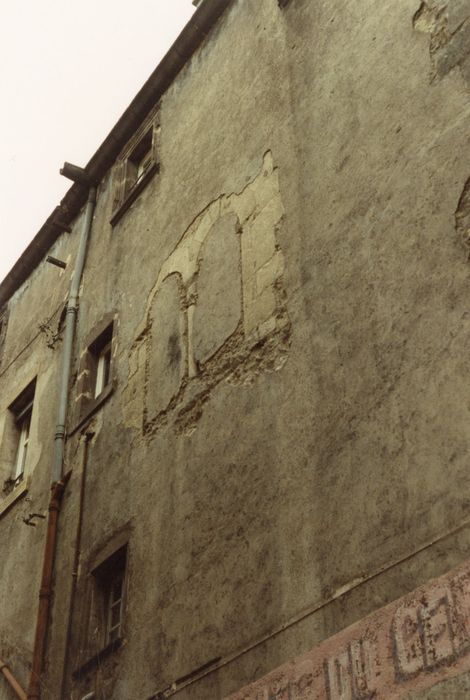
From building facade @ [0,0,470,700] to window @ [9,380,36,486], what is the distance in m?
0.45

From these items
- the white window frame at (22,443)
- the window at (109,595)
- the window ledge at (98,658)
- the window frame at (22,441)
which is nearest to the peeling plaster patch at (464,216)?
the window at (109,595)

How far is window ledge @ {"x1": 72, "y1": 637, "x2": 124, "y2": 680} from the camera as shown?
26.4 ft

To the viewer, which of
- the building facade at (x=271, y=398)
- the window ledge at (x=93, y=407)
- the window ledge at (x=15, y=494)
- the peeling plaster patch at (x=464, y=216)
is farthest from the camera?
the window ledge at (x=15, y=494)

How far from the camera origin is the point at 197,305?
914 cm

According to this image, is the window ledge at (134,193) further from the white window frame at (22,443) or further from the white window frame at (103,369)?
the white window frame at (22,443)

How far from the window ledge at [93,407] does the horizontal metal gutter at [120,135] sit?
419cm

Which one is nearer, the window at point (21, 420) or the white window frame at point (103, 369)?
the white window frame at point (103, 369)

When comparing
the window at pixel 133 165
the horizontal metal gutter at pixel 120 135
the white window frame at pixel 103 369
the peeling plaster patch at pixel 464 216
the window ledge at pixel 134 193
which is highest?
the horizontal metal gutter at pixel 120 135

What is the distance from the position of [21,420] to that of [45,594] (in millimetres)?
3970

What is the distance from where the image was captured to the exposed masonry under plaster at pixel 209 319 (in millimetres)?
7969

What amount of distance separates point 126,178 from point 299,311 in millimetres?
5732

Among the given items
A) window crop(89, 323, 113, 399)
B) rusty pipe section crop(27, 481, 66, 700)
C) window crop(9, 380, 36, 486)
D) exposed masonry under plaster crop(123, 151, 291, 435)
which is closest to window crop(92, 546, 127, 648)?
rusty pipe section crop(27, 481, 66, 700)

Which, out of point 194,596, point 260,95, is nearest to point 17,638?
point 194,596

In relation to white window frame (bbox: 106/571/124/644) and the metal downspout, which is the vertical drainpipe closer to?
the metal downspout
